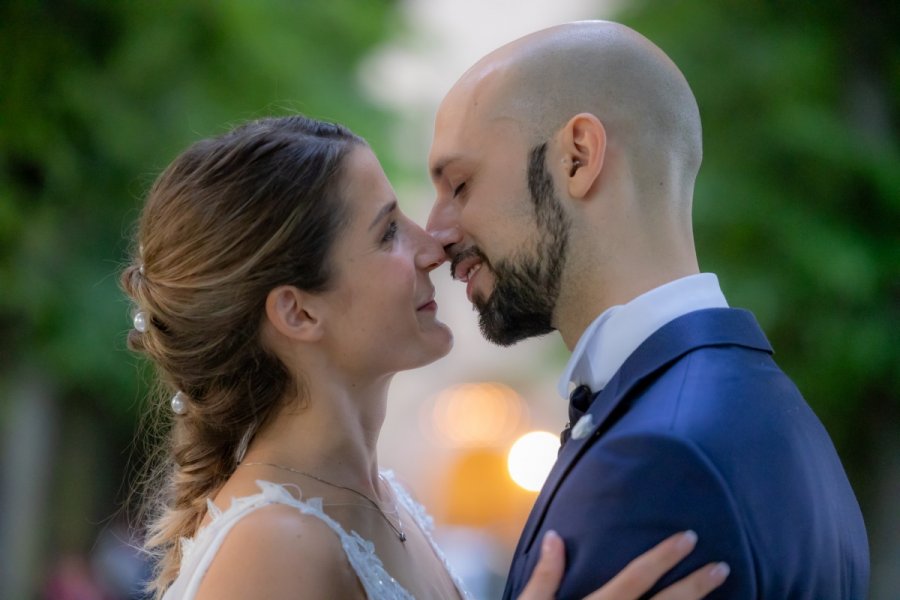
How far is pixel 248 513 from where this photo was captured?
2752 mm

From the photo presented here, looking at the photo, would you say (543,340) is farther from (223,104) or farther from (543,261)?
(543,261)

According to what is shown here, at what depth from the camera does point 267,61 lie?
764cm

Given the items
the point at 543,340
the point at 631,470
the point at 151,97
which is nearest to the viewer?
the point at 631,470

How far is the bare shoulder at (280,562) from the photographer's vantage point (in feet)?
8.48

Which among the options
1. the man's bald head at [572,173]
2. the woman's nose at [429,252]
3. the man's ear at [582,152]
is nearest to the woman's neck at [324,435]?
the woman's nose at [429,252]

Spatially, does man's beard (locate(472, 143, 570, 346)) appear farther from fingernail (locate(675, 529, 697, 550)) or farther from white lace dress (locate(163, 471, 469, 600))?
fingernail (locate(675, 529, 697, 550))

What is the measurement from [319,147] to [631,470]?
4.22ft

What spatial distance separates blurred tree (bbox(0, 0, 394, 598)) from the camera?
22.4ft

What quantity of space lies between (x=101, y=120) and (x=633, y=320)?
17.4ft

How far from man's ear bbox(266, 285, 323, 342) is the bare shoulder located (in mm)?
447

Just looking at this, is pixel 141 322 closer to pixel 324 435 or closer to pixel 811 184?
pixel 324 435

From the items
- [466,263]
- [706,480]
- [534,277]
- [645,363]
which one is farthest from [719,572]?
[466,263]

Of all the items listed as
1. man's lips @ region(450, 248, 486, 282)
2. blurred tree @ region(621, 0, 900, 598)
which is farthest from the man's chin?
blurred tree @ region(621, 0, 900, 598)

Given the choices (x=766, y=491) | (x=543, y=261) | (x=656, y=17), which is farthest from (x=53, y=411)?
(x=766, y=491)
